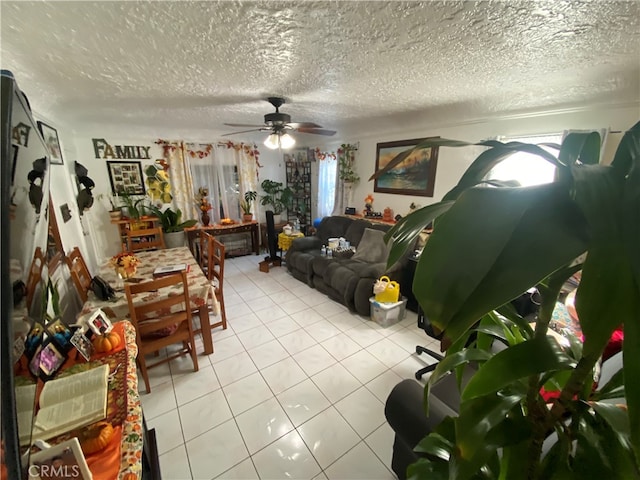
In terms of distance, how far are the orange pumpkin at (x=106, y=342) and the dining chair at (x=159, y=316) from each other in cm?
31

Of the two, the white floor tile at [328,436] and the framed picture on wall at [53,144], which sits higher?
the framed picture on wall at [53,144]

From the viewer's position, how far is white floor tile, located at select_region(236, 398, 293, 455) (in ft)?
5.03

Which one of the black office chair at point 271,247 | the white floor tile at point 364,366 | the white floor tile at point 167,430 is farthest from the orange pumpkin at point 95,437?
the black office chair at point 271,247

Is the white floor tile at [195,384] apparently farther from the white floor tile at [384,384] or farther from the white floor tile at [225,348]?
the white floor tile at [384,384]

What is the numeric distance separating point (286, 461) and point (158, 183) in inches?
162

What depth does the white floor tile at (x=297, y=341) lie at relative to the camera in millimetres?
2312

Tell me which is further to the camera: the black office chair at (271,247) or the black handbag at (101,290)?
the black office chair at (271,247)

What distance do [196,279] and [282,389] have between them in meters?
1.12

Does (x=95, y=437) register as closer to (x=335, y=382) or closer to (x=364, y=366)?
(x=335, y=382)

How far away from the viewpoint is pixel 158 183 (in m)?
4.02

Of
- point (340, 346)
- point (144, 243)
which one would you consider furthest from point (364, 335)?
point (144, 243)

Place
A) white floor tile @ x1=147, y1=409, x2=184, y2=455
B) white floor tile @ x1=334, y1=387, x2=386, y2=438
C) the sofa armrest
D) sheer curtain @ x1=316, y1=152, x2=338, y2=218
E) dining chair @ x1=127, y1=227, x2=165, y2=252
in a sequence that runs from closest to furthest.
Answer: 1. white floor tile @ x1=147, y1=409, x2=184, y2=455
2. white floor tile @ x1=334, y1=387, x2=386, y2=438
3. dining chair @ x1=127, y1=227, x2=165, y2=252
4. the sofa armrest
5. sheer curtain @ x1=316, y1=152, x2=338, y2=218

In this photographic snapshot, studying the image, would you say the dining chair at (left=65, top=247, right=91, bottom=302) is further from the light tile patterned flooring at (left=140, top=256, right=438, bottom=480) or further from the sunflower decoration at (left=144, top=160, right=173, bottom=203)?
the sunflower decoration at (left=144, top=160, right=173, bottom=203)

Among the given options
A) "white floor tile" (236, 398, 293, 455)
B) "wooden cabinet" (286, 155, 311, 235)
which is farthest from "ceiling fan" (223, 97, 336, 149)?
"wooden cabinet" (286, 155, 311, 235)
